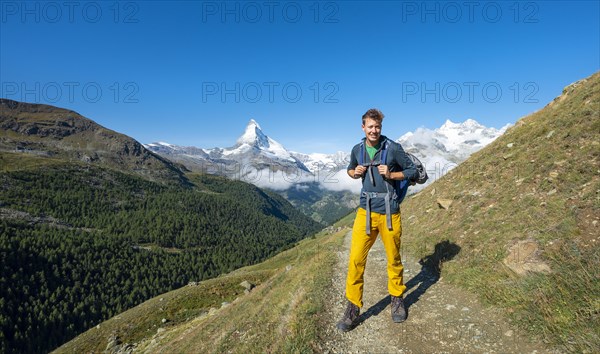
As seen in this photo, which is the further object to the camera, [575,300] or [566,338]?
[575,300]

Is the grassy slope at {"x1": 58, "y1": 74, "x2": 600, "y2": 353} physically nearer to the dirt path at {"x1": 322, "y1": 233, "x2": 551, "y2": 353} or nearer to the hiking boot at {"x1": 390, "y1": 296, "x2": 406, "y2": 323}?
the dirt path at {"x1": 322, "y1": 233, "x2": 551, "y2": 353}

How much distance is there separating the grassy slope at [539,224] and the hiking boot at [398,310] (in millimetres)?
2570

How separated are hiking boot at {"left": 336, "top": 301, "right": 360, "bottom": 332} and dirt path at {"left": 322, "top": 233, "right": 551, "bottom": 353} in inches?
6.8

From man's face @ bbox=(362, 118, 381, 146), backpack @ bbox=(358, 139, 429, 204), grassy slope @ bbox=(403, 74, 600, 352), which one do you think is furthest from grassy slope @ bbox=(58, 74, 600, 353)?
man's face @ bbox=(362, 118, 381, 146)

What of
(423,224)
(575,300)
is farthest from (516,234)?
(423,224)

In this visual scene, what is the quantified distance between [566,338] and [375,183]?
5305 mm

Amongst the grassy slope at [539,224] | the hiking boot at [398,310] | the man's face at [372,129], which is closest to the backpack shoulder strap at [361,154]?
the man's face at [372,129]

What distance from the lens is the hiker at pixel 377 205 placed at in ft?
27.9

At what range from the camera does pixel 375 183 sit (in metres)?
8.80

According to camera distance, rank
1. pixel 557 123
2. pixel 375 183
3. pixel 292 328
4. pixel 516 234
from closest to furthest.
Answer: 1. pixel 375 183
2. pixel 292 328
3. pixel 516 234
4. pixel 557 123

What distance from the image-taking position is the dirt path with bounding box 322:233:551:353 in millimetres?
7340

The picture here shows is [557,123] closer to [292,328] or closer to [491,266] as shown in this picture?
[491,266]

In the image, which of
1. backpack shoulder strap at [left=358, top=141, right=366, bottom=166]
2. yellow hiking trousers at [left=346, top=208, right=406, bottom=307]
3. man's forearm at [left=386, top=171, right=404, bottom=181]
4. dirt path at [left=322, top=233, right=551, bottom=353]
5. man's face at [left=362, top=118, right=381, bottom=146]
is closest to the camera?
dirt path at [left=322, top=233, right=551, bottom=353]

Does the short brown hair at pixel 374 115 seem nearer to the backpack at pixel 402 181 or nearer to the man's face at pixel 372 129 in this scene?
the man's face at pixel 372 129
